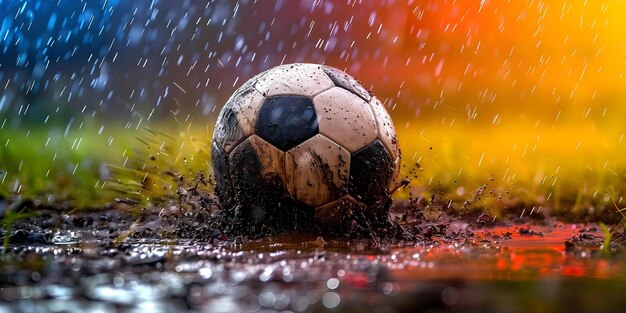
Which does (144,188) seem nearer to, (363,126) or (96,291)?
(363,126)

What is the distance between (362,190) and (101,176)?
159 inches

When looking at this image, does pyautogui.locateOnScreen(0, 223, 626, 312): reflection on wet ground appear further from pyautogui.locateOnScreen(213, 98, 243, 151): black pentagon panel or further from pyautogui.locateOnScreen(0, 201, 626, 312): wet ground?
pyautogui.locateOnScreen(213, 98, 243, 151): black pentagon panel

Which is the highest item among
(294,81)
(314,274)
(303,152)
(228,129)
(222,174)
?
(294,81)

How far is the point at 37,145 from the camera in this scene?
9359mm

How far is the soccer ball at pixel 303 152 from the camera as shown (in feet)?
16.6

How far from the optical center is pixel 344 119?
203 inches

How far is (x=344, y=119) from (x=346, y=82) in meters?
0.44

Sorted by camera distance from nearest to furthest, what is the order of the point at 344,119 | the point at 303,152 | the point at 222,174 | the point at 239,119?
the point at 303,152, the point at 344,119, the point at 239,119, the point at 222,174

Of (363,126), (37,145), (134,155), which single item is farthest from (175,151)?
(363,126)

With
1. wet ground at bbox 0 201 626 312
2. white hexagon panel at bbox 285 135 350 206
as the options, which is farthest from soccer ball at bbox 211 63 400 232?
wet ground at bbox 0 201 626 312

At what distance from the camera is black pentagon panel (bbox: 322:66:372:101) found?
542cm

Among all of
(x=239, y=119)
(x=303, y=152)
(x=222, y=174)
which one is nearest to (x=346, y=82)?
(x=303, y=152)

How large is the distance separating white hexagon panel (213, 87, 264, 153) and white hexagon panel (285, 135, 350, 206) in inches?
16.2

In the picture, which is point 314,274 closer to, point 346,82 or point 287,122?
point 287,122
